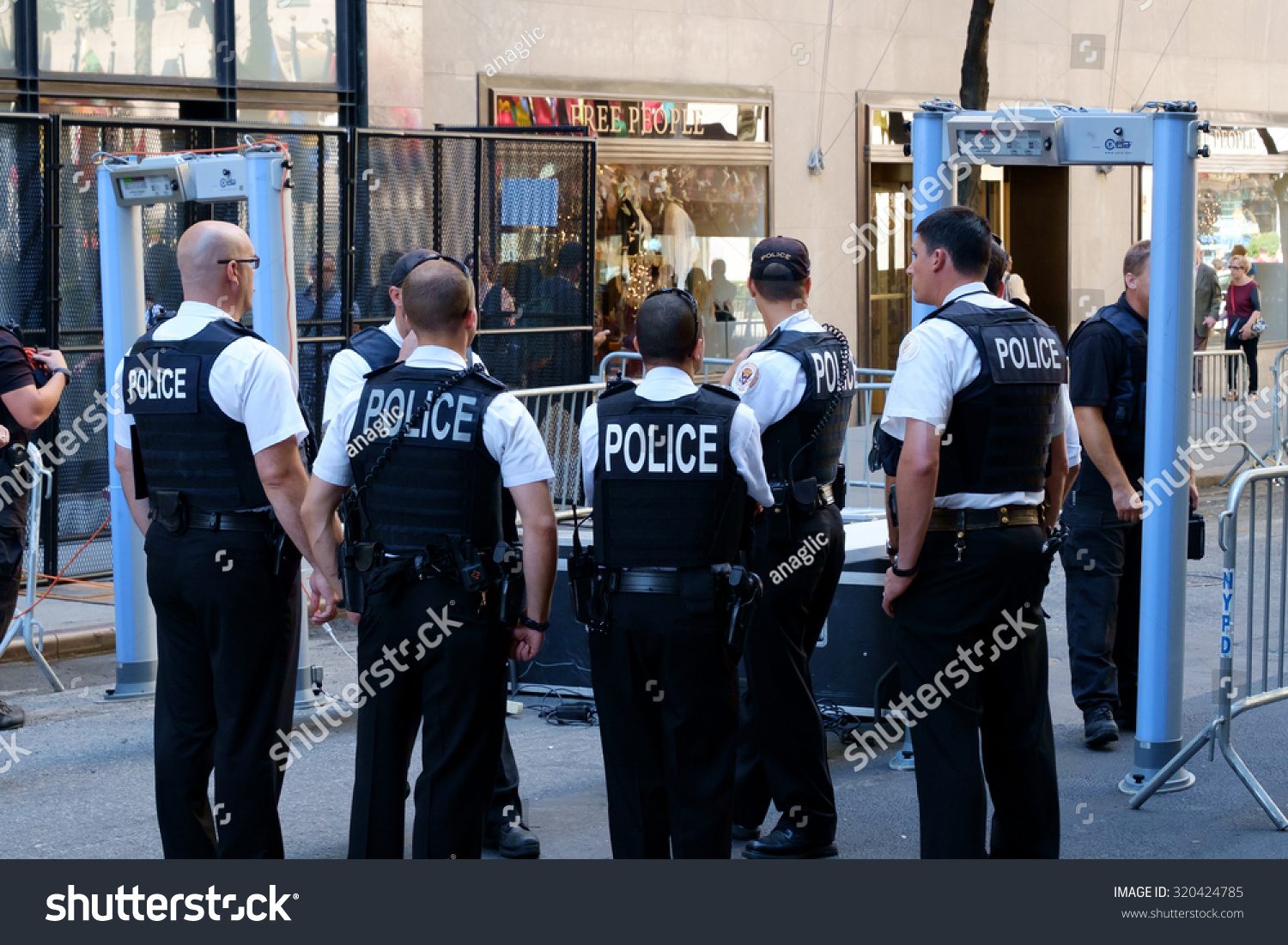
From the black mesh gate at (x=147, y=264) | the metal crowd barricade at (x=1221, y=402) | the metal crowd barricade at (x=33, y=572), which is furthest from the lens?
the metal crowd barricade at (x=1221, y=402)

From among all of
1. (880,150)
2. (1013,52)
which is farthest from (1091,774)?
(1013,52)

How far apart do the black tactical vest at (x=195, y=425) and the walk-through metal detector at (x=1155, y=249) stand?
264 centimetres

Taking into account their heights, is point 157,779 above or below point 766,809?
above

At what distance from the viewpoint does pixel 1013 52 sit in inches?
779

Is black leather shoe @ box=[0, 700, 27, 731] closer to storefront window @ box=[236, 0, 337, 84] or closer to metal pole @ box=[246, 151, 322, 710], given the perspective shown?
metal pole @ box=[246, 151, 322, 710]

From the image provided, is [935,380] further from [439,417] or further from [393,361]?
[393,361]

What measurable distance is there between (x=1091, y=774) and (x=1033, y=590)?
196cm

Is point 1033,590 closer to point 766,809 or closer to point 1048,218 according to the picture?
point 766,809

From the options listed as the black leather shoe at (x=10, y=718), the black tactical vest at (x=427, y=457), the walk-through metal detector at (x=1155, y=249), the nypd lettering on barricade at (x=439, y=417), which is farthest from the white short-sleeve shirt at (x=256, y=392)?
the black leather shoe at (x=10, y=718)

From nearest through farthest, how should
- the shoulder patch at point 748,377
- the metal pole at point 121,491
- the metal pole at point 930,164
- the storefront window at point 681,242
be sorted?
the shoulder patch at point 748,377 → the metal pole at point 930,164 → the metal pole at point 121,491 → the storefront window at point 681,242

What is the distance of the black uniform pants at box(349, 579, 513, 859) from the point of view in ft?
14.7

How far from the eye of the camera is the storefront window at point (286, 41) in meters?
12.9

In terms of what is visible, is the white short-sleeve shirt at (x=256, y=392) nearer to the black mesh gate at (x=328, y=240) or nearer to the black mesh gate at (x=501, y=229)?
the black mesh gate at (x=328, y=240)

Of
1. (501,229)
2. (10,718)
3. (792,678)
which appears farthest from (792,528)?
(501,229)
